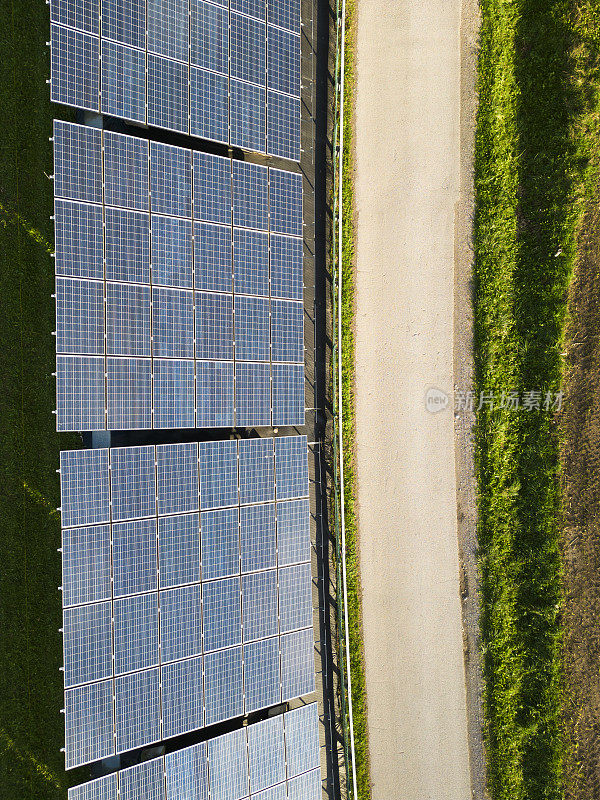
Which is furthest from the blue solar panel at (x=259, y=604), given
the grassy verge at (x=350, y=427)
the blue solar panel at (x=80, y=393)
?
the blue solar panel at (x=80, y=393)

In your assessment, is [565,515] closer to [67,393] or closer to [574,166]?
[574,166]

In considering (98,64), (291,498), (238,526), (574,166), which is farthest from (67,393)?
(574,166)

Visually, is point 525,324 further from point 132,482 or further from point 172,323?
point 132,482

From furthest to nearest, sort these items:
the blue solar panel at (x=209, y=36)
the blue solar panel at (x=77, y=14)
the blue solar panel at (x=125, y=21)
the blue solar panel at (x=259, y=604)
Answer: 1. the blue solar panel at (x=259, y=604)
2. the blue solar panel at (x=209, y=36)
3. the blue solar panel at (x=125, y=21)
4. the blue solar panel at (x=77, y=14)

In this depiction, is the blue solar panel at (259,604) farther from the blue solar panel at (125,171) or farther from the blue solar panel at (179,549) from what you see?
the blue solar panel at (125,171)

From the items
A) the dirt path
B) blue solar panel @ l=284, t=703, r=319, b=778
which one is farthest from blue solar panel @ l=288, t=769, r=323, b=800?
the dirt path

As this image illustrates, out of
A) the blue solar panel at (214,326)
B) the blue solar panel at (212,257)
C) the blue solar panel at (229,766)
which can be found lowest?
the blue solar panel at (229,766)

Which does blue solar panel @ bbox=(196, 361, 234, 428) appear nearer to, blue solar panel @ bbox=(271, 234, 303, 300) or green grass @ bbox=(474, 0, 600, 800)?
blue solar panel @ bbox=(271, 234, 303, 300)
